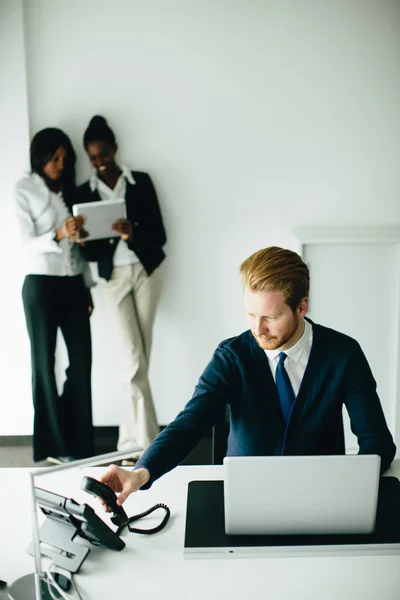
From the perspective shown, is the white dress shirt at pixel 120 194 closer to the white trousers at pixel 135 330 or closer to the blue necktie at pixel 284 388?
the white trousers at pixel 135 330

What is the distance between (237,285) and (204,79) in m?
1.18

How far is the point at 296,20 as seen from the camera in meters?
3.15

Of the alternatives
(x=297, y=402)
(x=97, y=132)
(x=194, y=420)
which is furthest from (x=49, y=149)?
(x=297, y=402)

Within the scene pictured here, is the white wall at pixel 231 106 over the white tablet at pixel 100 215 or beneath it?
over

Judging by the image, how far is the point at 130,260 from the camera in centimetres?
317

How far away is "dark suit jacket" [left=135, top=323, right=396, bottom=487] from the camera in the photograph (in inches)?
64.0

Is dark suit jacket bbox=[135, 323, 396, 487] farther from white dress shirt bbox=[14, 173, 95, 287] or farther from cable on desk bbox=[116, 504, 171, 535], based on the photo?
white dress shirt bbox=[14, 173, 95, 287]

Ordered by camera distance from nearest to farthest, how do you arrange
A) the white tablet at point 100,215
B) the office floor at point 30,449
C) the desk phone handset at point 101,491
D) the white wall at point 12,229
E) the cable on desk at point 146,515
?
the desk phone handset at point 101,491 < the cable on desk at point 146,515 < the white tablet at point 100,215 < the white wall at point 12,229 < the office floor at point 30,449

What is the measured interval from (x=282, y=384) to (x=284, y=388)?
12 mm

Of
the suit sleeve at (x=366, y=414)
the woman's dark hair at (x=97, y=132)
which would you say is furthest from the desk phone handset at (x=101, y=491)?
the woman's dark hair at (x=97, y=132)

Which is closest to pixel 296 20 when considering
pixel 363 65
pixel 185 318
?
pixel 363 65

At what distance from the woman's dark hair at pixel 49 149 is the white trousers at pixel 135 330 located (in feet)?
1.74

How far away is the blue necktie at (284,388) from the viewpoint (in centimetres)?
163

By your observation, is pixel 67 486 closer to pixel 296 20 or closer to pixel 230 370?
pixel 230 370
